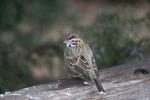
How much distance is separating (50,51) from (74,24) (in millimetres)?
1040

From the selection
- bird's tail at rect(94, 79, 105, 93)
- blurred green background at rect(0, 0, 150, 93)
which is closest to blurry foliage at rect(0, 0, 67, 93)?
blurred green background at rect(0, 0, 150, 93)

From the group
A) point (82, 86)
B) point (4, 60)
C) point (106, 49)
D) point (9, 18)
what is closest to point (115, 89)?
point (82, 86)

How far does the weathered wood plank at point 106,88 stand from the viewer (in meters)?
4.63

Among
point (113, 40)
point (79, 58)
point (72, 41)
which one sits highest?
point (113, 40)

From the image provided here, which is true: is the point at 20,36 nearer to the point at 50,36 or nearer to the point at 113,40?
the point at 50,36

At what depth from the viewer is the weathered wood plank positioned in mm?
4633

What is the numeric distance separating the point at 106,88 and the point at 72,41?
3.57 feet

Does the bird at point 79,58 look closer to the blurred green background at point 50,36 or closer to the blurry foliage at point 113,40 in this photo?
the blurred green background at point 50,36

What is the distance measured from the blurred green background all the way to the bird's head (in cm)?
70

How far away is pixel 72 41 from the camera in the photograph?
5797 millimetres

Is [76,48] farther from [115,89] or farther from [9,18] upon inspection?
[9,18]

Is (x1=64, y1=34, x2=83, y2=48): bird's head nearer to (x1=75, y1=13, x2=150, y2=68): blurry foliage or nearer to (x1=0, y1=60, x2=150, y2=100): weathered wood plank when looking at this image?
(x1=0, y1=60, x2=150, y2=100): weathered wood plank

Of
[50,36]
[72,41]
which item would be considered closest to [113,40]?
[72,41]

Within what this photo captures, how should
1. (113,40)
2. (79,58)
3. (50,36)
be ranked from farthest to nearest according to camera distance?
(50,36) → (113,40) → (79,58)
